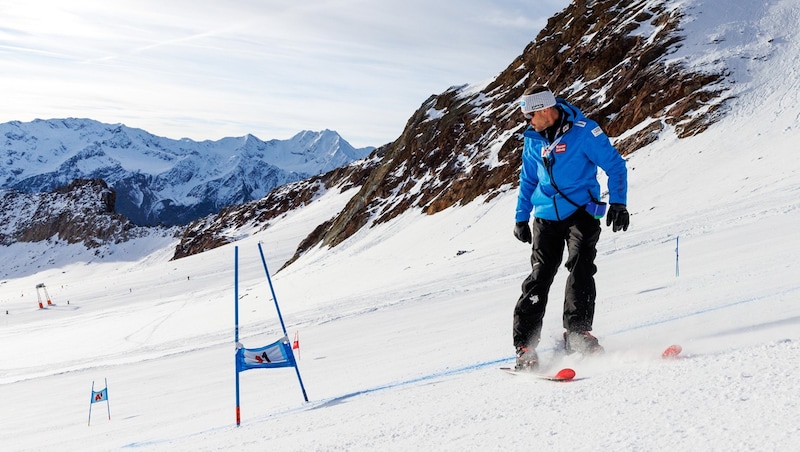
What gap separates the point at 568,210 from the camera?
13.3 feet

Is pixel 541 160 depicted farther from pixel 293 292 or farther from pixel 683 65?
pixel 683 65

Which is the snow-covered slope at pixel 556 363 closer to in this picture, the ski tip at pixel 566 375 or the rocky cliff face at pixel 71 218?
the ski tip at pixel 566 375

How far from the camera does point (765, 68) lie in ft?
86.9

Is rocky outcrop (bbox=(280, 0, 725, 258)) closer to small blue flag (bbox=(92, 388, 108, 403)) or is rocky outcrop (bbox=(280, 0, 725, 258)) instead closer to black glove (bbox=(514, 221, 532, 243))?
black glove (bbox=(514, 221, 532, 243))

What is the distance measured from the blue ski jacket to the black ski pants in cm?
10

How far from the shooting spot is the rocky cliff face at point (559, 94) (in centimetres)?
2784

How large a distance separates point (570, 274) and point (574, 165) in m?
0.77

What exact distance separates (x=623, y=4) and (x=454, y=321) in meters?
41.0

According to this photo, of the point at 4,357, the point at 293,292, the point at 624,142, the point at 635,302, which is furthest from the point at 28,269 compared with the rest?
the point at 635,302

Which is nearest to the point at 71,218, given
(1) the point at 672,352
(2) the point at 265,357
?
(2) the point at 265,357

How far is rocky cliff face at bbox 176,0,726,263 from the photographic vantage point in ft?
91.4

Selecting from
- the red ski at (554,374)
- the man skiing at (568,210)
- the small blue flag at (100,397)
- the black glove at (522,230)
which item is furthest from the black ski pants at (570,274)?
the small blue flag at (100,397)

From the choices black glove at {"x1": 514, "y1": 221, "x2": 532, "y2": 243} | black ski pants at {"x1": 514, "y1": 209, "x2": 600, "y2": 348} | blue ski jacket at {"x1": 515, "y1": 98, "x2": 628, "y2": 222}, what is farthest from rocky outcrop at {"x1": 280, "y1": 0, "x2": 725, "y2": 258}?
black ski pants at {"x1": 514, "y1": 209, "x2": 600, "y2": 348}

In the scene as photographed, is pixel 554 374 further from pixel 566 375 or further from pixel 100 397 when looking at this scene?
pixel 100 397
